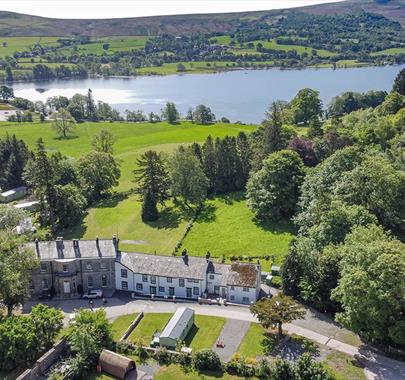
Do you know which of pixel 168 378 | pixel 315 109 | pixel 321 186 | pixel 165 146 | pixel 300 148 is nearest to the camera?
pixel 168 378

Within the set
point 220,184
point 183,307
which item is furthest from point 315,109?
point 183,307

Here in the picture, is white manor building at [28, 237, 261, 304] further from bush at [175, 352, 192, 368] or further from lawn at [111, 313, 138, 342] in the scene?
bush at [175, 352, 192, 368]

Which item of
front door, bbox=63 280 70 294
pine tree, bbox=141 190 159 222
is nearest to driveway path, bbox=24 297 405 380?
front door, bbox=63 280 70 294

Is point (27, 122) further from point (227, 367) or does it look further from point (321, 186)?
point (227, 367)

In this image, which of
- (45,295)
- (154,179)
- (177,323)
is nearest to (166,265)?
(177,323)

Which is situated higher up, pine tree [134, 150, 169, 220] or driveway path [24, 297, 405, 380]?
pine tree [134, 150, 169, 220]
